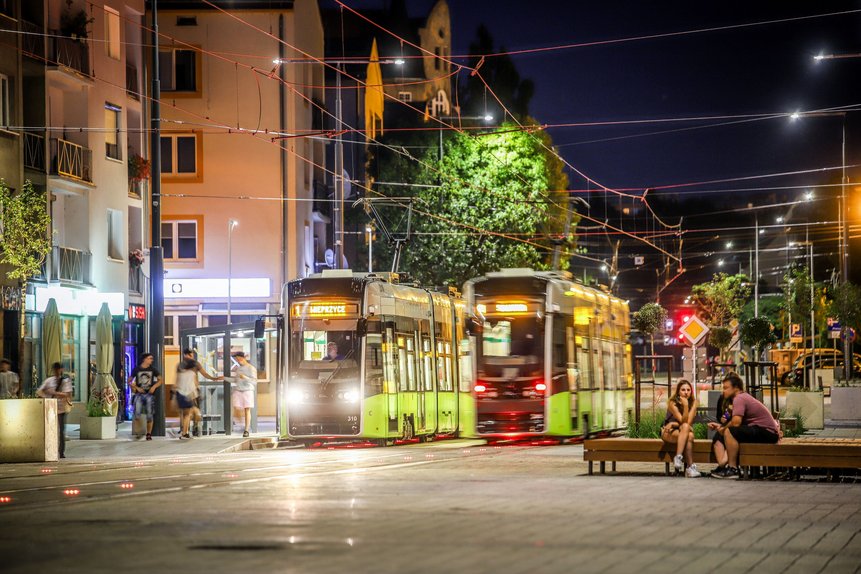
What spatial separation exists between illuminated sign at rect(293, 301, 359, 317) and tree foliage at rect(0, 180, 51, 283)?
22.9 ft

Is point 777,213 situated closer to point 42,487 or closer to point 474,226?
point 474,226

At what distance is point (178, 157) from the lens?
55219mm

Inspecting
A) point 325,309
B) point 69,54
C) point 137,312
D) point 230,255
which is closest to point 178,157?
point 230,255

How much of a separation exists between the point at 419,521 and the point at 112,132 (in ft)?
118

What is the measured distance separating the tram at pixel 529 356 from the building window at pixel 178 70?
26057mm

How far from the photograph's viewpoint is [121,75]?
155 feet

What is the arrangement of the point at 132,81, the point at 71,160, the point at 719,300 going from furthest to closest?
the point at 719,300, the point at 132,81, the point at 71,160

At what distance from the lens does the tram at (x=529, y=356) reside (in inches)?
1193

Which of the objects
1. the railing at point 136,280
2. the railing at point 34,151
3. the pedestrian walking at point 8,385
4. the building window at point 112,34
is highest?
the building window at point 112,34

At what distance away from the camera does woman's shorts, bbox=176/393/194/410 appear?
31.8 m

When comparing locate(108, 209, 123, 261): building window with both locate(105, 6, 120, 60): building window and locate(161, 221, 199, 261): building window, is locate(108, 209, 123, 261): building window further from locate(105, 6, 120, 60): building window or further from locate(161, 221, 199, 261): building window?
locate(161, 221, 199, 261): building window

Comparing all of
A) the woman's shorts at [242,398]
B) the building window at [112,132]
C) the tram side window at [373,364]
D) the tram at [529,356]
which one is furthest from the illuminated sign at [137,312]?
the tram side window at [373,364]

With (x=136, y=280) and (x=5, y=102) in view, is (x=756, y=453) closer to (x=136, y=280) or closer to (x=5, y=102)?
(x=5, y=102)

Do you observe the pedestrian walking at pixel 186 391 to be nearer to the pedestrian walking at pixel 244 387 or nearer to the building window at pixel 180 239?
the pedestrian walking at pixel 244 387
